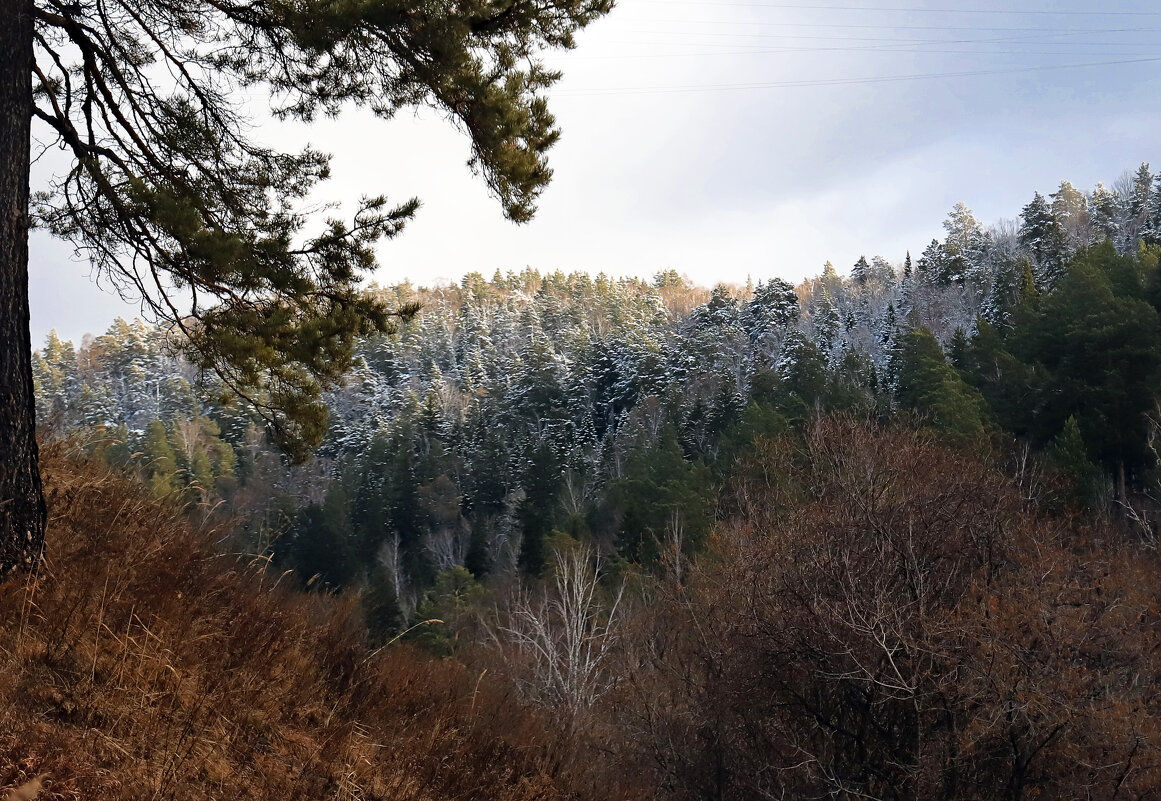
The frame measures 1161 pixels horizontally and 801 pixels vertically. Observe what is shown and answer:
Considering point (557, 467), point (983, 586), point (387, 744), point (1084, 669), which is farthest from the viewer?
point (557, 467)

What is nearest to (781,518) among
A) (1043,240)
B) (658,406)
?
(658,406)

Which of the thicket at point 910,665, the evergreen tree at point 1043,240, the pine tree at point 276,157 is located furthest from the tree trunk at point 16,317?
the evergreen tree at point 1043,240

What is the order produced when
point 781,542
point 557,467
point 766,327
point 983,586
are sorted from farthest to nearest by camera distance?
point 766,327, point 557,467, point 781,542, point 983,586

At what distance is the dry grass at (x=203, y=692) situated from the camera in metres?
3.31

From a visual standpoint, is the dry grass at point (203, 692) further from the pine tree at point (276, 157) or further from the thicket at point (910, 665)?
the thicket at point (910, 665)

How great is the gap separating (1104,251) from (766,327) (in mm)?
29245

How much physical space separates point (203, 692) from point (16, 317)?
229 centimetres

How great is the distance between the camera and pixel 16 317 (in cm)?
451

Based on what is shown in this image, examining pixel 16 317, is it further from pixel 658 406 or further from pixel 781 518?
pixel 658 406

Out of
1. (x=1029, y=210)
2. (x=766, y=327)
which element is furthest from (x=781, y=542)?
(x=1029, y=210)

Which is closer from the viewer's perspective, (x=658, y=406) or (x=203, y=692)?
(x=203, y=692)

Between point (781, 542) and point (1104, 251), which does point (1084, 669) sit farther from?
point (1104, 251)

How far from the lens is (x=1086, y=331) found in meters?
35.7

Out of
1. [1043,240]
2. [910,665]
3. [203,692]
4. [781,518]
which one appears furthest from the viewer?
[1043,240]
